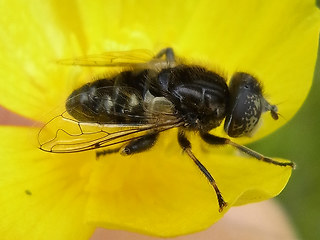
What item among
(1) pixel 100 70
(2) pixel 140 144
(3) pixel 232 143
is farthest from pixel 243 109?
(1) pixel 100 70

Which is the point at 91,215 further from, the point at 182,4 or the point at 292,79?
the point at 182,4

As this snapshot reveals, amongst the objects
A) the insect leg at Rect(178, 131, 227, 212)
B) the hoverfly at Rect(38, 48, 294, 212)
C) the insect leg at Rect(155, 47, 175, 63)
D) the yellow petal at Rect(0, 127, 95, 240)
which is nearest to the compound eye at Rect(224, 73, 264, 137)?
the hoverfly at Rect(38, 48, 294, 212)

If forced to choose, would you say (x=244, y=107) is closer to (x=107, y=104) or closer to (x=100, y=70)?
(x=107, y=104)

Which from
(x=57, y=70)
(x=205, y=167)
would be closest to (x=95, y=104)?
(x=205, y=167)

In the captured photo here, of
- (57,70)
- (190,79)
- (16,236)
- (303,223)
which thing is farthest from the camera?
(303,223)

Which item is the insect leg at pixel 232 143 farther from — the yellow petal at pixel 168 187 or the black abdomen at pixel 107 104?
the black abdomen at pixel 107 104

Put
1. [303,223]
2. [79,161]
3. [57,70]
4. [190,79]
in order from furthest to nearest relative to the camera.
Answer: [303,223] < [57,70] < [79,161] < [190,79]

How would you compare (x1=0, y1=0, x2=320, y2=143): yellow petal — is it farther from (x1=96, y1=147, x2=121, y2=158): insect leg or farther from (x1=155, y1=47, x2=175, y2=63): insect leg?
(x1=96, y1=147, x2=121, y2=158): insect leg
